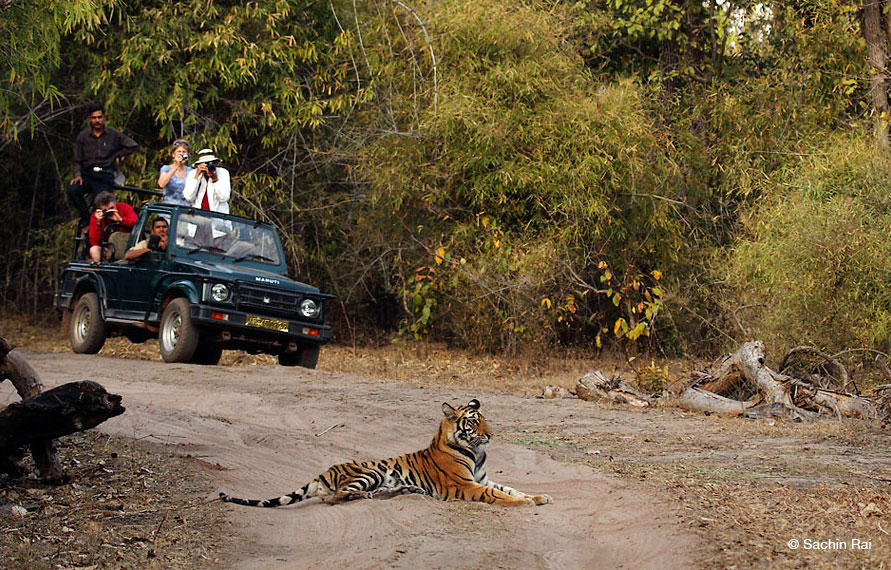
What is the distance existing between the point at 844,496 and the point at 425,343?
37.2 ft

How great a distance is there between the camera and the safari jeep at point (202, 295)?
44.2 ft

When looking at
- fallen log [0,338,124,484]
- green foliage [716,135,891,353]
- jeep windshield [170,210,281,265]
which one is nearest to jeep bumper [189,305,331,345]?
jeep windshield [170,210,281,265]

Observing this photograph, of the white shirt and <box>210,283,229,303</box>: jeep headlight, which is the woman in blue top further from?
<box>210,283,229,303</box>: jeep headlight

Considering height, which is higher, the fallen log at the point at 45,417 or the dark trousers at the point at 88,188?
the dark trousers at the point at 88,188

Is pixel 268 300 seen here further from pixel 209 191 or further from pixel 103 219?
pixel 103 219

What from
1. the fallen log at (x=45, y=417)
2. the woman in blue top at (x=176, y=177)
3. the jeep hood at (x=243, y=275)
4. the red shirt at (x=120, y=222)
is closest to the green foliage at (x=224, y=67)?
the red shirt at (x=120, y=222)

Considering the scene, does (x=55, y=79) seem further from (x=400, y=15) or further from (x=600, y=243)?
(x=600, y=243)

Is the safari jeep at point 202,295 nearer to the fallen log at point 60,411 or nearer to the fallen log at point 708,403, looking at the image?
the fallen log at point 708,403

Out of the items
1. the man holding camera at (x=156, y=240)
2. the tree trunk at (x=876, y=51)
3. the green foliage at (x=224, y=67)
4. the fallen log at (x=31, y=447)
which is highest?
the tree trunk at (x=876, y=51)

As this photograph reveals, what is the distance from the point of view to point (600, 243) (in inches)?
678

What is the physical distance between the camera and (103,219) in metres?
15.1

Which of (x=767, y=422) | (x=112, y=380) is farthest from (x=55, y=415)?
(x=767, y=422)

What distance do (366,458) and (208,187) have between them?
7.53m

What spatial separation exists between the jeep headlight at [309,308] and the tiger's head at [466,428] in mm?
7357
